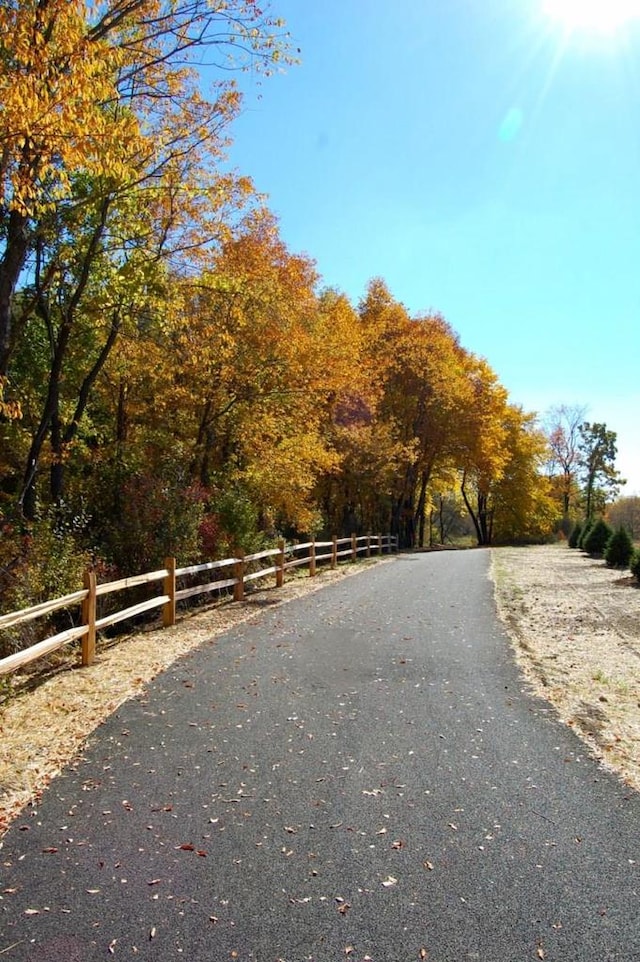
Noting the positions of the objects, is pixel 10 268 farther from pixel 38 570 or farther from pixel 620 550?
pixel 620 550

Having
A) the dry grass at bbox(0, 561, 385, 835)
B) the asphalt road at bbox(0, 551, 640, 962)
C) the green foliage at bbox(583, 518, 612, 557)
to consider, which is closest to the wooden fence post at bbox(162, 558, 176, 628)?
the dry grass at bbox(0, 561, 385, 835)

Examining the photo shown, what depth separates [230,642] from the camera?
9.08 m

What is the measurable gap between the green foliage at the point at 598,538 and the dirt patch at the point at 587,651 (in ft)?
39.5

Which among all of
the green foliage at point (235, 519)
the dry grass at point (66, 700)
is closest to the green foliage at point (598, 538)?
the green foliage at point (235, 519)

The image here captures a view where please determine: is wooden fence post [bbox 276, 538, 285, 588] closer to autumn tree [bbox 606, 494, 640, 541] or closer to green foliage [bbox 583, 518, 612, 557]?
green foliage [bbox 583, 518, 612, 557]

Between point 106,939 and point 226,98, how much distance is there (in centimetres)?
1076

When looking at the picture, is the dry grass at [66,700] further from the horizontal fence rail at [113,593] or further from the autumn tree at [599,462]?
the autumn tree at [599,462]

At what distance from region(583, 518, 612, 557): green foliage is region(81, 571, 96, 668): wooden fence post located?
1037 inches

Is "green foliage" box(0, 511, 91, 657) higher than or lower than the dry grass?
higher

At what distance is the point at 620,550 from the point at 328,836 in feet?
70.5

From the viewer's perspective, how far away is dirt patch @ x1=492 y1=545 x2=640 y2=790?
5508mm

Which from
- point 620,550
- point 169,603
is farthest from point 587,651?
point 620,550

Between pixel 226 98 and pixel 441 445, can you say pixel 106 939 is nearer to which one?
pixel 226 98

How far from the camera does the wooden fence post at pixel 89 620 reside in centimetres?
768
